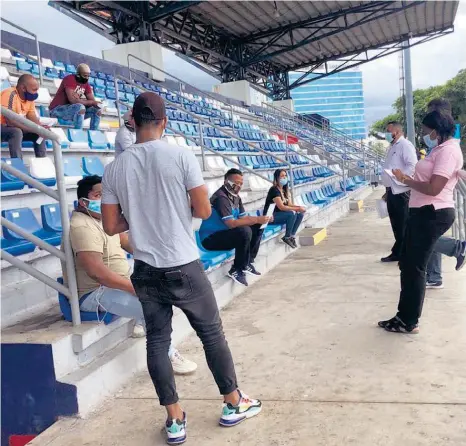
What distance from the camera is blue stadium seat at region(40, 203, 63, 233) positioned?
3.59 meters

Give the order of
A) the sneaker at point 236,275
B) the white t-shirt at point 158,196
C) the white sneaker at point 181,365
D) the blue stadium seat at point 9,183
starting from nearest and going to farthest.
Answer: the white t-shirt at point 158,196 < the white sneaker at point 181,365 < the blue stadium seat at point 9,183 < the sneaker at point 236,275

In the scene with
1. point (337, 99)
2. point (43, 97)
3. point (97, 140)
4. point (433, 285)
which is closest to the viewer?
point (433, 285)

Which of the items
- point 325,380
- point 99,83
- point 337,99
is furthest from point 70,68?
point 337,99

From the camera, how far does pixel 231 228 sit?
4.47 metres

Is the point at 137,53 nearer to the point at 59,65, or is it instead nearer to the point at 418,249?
the point at 59,65

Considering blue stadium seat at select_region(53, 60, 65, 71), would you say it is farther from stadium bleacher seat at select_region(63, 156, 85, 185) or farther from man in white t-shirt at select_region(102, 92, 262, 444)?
man in white t-shirt at select_region(102, 92, 262, 444)

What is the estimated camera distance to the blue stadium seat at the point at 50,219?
359 centimetres

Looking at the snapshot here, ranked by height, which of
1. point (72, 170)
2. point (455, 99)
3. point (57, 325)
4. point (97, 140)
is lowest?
point (57, 325)

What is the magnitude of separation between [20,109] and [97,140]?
1.26 metres

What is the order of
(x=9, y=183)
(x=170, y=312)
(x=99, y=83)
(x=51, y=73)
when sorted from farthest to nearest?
1. (x=99, y=83)
2. (x=51, y=73)
3. (x=9, y=183)
4. (x=170, y=312)

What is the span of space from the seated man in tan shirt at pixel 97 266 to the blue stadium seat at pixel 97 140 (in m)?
3.23

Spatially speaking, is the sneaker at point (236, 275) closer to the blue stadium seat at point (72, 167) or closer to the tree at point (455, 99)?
the blue stadium seat at point (72, 167)

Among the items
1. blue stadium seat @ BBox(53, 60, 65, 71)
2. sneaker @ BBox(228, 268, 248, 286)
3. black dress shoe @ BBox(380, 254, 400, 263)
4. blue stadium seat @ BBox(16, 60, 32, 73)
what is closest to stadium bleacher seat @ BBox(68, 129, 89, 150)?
sneaker @ BBox(228, 268, 248, 286)

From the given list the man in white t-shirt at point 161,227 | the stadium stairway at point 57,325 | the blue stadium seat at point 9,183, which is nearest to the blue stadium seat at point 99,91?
the stadium stairway at point 57,325
